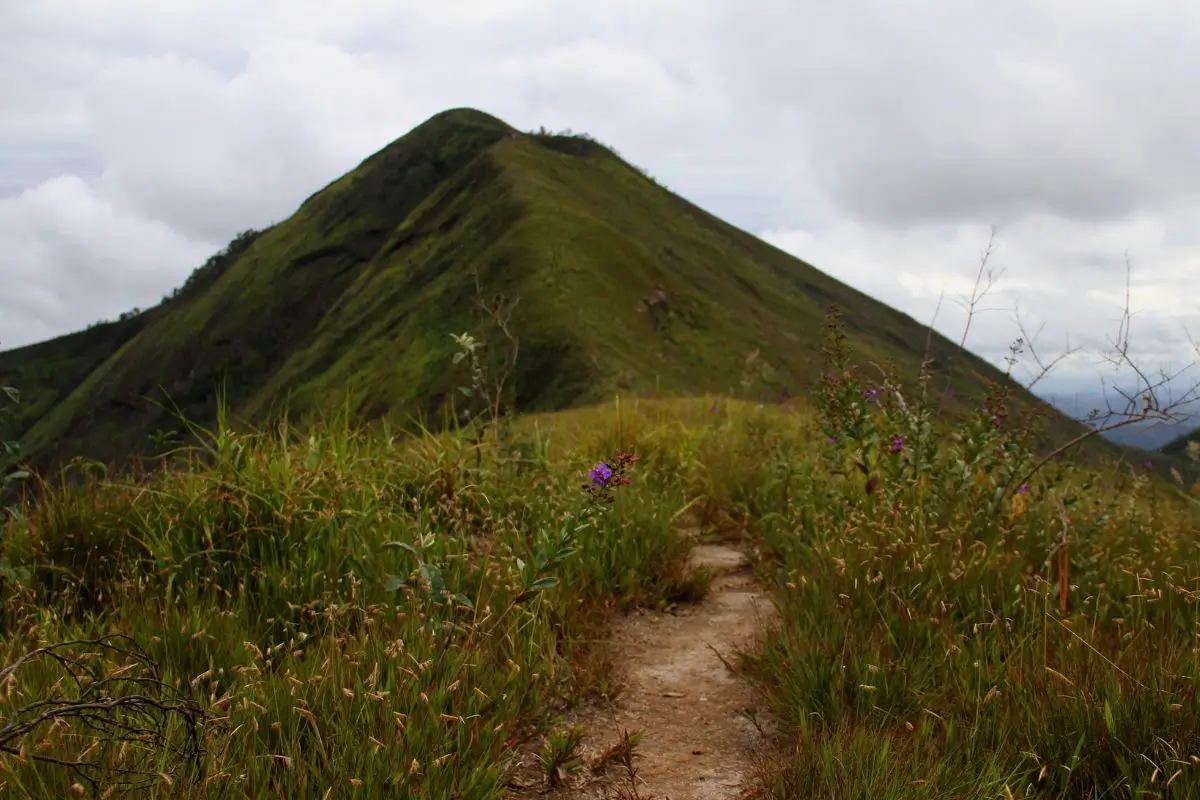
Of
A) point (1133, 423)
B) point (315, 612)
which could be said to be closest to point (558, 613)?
point (315, 612)

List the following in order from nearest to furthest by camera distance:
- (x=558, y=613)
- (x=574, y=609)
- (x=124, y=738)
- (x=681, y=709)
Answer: (x=124, y=738) → (x=681, y=709) → (x=558, y=613) → (x=574, y=609)

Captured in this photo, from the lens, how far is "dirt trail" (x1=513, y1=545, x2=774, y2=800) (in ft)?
9.11

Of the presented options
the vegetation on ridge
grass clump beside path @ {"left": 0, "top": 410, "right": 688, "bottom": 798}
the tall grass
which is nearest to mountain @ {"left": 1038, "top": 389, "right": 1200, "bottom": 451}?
the vegetation on ridge

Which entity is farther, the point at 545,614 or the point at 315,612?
the point at 545,614

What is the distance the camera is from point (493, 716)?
2.67 meters

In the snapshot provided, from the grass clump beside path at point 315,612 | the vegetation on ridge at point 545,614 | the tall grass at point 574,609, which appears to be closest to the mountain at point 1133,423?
the vegetation on ridge at point 545,614

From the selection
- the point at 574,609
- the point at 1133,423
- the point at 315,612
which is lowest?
the point at 574,609

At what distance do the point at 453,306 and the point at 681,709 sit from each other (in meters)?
64.9

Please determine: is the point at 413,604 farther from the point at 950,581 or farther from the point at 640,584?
the point at 950,581

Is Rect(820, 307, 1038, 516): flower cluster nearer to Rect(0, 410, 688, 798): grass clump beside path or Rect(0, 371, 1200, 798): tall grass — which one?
Rect(0, 371, 1200, 798): tall grass

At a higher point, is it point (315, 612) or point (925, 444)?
point (925, 444)

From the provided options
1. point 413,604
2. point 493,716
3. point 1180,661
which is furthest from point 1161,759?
point 413,604

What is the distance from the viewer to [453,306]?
218ft

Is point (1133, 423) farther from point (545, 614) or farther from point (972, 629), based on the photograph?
point (545, 614)
